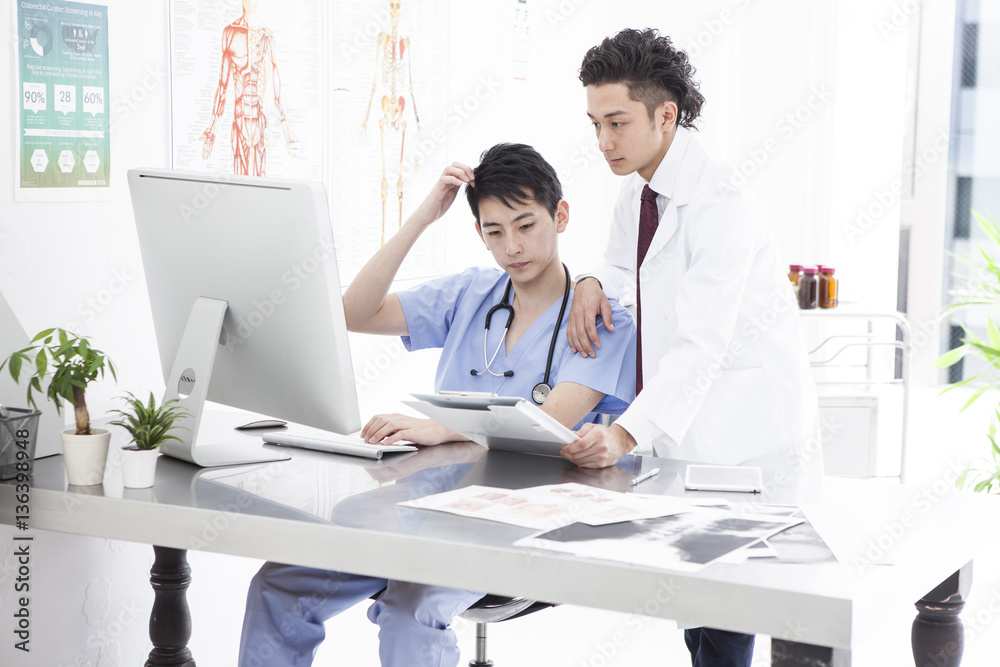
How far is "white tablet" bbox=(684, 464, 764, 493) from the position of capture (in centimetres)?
153

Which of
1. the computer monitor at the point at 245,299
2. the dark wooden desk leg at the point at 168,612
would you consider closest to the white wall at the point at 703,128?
the dark wooden desk leg at the point at 168,612

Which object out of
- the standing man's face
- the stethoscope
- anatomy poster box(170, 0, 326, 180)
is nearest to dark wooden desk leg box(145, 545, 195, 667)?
the stethoscope

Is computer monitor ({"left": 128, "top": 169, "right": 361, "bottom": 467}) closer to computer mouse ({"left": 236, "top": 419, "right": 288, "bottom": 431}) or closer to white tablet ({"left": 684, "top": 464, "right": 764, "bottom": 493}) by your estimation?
computer mouse ({"left": 236, "top": 419, "right": 288, "bottom": 431})

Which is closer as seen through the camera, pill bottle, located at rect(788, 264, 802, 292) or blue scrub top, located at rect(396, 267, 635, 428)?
blue scrub top, located at rect(396, 267, 635, 428)

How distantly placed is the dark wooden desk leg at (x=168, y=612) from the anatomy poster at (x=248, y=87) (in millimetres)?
803

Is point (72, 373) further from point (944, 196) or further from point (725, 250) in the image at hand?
point (944, 196)

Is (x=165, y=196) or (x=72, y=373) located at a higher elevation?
(x=165, y=196)

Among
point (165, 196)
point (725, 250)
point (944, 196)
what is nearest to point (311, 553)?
point (165, 196)

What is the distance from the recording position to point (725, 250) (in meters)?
1.88

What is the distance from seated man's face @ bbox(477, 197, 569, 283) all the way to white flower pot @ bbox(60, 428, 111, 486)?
816 millimetres

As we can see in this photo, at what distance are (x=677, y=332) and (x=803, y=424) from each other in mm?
370

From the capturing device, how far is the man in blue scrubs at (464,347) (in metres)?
1.61

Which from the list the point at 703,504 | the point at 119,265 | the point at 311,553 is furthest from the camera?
the point at 119,265

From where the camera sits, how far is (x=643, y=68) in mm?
1955
